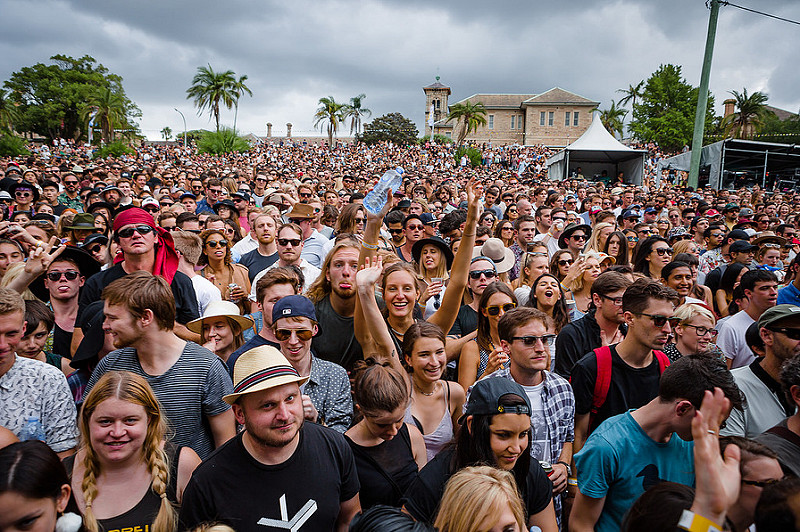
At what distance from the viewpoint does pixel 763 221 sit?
972 cm

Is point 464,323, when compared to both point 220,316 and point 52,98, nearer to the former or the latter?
point 220,316

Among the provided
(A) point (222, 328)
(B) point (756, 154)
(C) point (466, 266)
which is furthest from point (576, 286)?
(B) point (756, 154)

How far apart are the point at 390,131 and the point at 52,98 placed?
4103 centimetres

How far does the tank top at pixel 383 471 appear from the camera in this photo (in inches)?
98.4

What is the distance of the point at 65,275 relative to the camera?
3.79 metres

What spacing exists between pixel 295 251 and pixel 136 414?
9.78 feet

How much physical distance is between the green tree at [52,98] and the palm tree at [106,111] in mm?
3004

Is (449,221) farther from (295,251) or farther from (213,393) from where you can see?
(213,393)

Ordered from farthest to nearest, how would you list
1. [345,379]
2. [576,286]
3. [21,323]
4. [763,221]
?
[763,221], [576,286], [345,379], [21,323]

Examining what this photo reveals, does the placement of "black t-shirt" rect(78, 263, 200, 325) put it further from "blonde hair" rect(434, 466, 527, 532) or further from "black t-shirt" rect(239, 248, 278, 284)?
"blonde hair" rect(434, 466, 527, 532)

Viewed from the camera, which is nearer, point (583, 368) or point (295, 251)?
point (583, 368)

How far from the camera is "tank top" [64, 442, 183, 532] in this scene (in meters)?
2.05

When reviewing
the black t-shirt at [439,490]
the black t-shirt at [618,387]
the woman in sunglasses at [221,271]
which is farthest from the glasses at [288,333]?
the woman in sunglasses at [221,271]

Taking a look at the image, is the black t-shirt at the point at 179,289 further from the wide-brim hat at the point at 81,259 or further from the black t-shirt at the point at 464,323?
the black t-shirt at the point at 464,323
